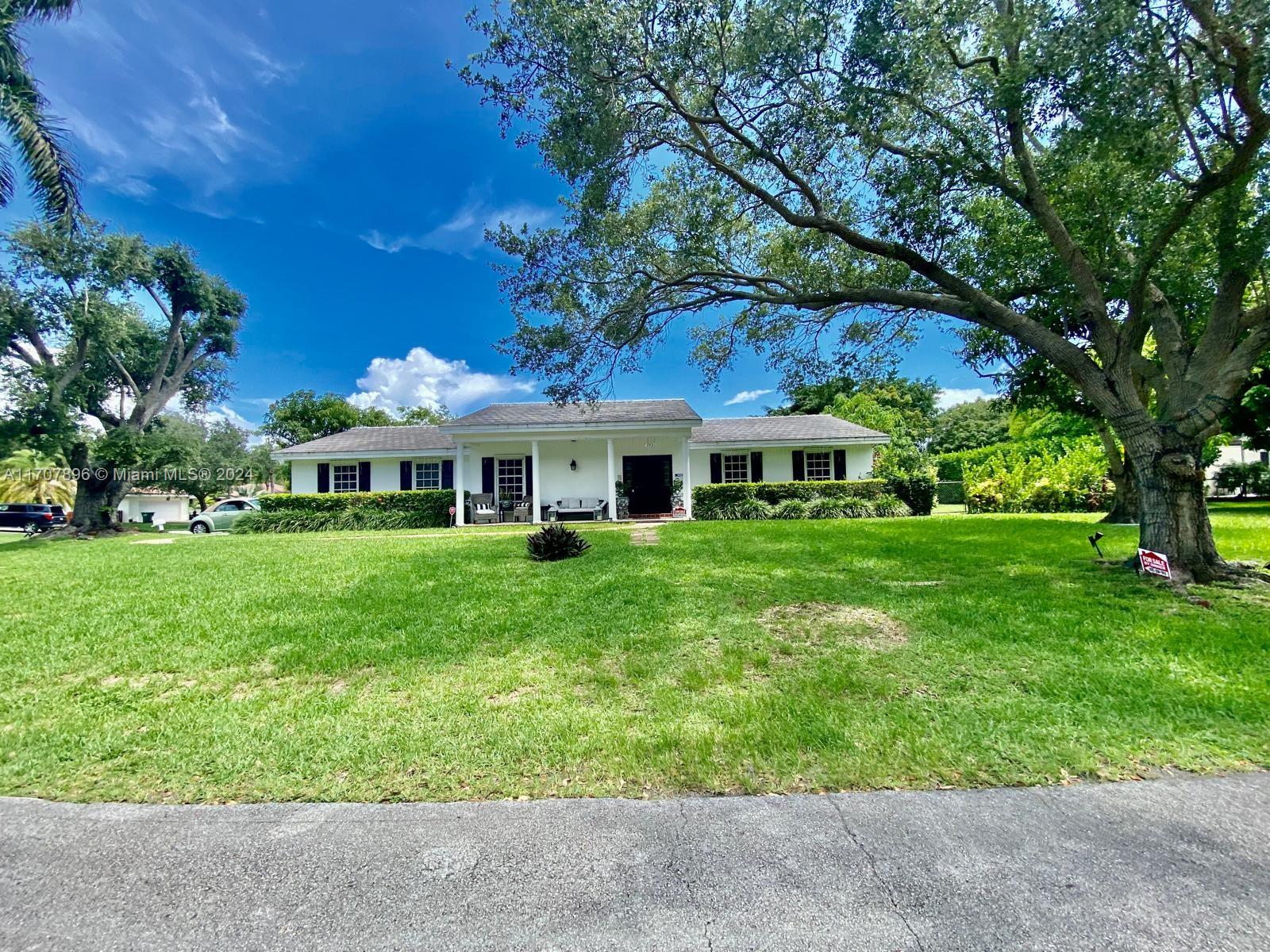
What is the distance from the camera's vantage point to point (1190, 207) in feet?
19.2

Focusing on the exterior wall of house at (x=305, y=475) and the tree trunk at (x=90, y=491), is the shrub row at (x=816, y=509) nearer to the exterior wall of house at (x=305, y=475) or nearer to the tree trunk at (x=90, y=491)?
the exterior wall of house at (x=305, y=475)

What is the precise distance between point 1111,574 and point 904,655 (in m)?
4.95

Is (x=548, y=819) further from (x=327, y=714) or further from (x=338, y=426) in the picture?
(x=338, y=426)

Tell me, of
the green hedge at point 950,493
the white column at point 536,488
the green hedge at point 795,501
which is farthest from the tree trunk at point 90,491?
the green hedge at point 950,493

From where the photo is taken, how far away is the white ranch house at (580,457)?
57.4 feet

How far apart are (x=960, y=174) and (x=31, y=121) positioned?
723 inches

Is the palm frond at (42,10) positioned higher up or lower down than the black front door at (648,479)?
higher up

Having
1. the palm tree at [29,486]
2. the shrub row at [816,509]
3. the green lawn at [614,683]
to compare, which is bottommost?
the green lawn at [614,683]

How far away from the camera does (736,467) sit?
20344 millimetres

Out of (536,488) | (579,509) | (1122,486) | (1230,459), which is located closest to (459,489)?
(536,488)

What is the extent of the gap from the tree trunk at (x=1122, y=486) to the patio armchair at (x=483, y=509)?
57.2 ft

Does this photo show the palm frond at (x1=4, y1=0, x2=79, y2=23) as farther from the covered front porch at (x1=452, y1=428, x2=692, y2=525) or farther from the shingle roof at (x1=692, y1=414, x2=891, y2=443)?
the shingle roof at (x1=692, y1=414, x2=891, y2=443)

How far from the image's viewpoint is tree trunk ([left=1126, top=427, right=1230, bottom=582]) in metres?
6.43

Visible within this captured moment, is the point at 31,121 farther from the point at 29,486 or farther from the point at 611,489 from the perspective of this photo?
the point at 29,486
